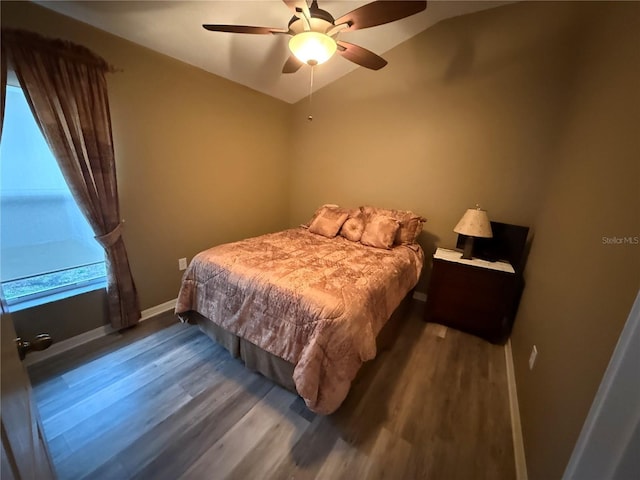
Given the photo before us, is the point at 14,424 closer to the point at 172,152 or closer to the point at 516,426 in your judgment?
the point at 516,426

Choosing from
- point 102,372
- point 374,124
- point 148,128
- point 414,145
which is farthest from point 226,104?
point 102,372

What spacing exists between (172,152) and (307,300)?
6.32 ft

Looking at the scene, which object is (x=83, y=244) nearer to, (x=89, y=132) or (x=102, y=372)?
(x=89, y=132)

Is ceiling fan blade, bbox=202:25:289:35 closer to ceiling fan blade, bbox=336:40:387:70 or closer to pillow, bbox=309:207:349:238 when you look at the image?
ceiling fan blade, bbox=336:40:387:70

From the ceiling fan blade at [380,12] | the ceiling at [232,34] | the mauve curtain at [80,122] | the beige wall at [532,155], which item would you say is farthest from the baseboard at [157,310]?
the ceiling fan blade at [380,12]

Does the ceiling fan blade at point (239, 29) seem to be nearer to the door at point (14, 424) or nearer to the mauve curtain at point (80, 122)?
the mauve curtain at point (80, 122)

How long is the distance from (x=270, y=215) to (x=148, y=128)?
1.72 metres

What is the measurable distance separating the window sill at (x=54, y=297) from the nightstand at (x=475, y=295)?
9.47ft

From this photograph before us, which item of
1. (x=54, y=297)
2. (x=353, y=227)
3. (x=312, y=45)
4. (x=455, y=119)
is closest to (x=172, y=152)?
(x=54, y=297)

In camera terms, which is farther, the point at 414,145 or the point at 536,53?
the point at 414,145

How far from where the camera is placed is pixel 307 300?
1.51m

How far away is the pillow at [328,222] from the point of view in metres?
2.84

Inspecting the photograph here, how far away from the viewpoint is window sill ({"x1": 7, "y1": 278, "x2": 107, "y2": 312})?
1.74 m

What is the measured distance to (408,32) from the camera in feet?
8.44
